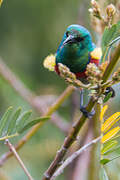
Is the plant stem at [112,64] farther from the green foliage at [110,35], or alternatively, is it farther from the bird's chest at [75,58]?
the bird's chest at [75,58]

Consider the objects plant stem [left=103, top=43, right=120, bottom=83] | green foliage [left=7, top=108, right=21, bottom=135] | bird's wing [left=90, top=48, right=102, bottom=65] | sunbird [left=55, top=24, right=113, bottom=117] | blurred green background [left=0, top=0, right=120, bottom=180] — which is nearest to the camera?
plant stem [left=103, top=43, right=120, bottom=83]

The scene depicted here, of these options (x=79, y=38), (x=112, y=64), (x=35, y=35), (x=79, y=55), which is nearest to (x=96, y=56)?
(x=79, y=38)

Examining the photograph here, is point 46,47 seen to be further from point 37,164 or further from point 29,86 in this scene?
point 37,164

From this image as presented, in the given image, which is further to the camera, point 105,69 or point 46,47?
point 46,47

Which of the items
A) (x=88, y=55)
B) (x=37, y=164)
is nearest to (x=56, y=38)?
(x=37, y=164)

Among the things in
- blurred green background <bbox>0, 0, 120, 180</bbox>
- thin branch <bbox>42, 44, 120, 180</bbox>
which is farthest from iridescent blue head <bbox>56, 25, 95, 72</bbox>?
blurred green background <bbox>0, 0, 120, 180</bbox>

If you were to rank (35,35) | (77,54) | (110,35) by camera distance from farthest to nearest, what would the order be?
1. (35,35)
2. (77,54)
3. (110,35)

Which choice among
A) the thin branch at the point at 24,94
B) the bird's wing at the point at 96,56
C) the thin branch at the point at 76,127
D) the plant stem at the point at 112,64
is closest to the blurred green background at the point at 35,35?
the thin branch at the point at 24,94

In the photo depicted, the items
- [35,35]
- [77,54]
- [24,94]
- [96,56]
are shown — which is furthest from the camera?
[35,35]

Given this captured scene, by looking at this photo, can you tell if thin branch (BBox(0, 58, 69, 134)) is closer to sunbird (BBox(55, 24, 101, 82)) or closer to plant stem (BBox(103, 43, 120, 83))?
sunbird (BBox(55, 24, 101, 82))

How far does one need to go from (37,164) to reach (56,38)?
160cm

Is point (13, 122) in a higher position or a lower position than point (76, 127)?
higher

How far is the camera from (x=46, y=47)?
4312 millimetres

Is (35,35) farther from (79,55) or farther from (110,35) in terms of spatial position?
(110,35)
